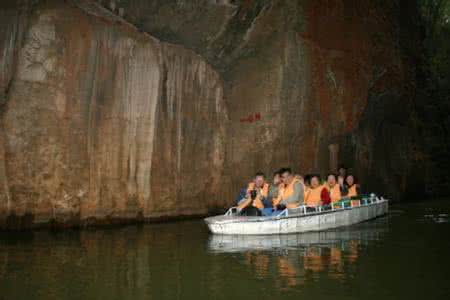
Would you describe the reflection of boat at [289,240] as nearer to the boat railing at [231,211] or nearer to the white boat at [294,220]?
the white boat at [294,220]

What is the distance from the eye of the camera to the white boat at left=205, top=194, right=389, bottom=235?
50.9 ft

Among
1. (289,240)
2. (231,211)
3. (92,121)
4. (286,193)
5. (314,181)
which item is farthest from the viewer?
(92,121)

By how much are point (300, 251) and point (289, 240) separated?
1.74 meters

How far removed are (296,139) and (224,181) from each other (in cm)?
298

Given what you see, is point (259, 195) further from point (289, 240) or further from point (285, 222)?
point (289, 240)

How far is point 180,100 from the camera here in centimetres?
1934

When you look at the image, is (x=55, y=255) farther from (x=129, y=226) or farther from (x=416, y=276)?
(x=416, y=276)

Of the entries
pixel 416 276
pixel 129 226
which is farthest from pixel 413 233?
pixel 129 226

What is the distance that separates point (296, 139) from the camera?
21.7m

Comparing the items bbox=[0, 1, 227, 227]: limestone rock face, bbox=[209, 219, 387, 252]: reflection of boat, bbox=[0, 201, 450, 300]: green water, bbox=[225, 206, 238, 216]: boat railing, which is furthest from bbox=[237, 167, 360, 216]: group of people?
bbox=[0, 1, 227, 227]: limestone rock face

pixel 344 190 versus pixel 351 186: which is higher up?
pixel 351 186

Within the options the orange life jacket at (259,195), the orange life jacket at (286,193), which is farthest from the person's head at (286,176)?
the orange life jacket at (259,195)

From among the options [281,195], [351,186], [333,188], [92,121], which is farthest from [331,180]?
[92,121]

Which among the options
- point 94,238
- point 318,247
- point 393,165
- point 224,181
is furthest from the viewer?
point 393,165
